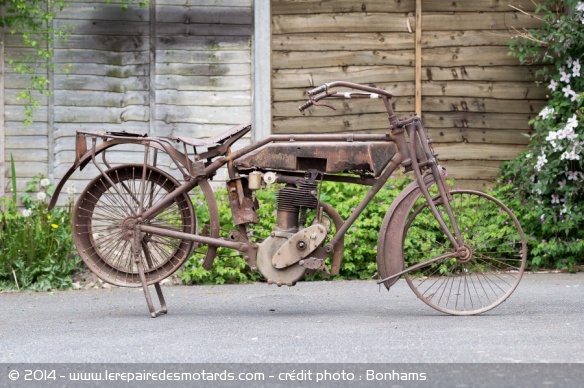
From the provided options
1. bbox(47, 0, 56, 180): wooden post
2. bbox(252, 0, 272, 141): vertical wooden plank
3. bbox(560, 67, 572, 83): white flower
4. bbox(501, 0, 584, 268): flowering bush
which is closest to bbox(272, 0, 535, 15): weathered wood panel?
bbox(252, 0, 272, 141): vertical wooden plank

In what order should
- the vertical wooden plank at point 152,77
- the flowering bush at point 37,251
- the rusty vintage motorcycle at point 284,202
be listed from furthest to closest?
the vertical wooden plank at point 152,77, the flowering bush at point 37,251, the rusty vintage motorcycle at point 284,202

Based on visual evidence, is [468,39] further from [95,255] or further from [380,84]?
[95,255]

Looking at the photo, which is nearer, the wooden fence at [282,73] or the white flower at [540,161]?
the white flower at [540,161]

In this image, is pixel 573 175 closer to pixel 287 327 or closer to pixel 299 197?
pixel 299 197

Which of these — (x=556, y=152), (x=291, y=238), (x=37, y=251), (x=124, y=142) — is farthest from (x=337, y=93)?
(x=556, y=152)

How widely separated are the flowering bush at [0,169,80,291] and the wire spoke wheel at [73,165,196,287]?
69.8 inches

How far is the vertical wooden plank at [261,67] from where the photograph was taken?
32.9ft

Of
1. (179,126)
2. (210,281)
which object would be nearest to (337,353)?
(210,281)

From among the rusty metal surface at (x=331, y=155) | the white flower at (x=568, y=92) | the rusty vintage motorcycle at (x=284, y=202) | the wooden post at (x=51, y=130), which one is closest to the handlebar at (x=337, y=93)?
the rusty vintage motorcycle at (x=284, y=202)

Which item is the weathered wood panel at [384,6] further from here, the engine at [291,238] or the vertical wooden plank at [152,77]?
the engine at [291,238]

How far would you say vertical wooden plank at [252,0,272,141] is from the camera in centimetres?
1003

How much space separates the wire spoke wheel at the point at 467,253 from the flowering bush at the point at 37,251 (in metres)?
3.17

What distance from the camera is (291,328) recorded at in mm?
6027

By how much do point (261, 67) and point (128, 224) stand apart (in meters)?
3.84
